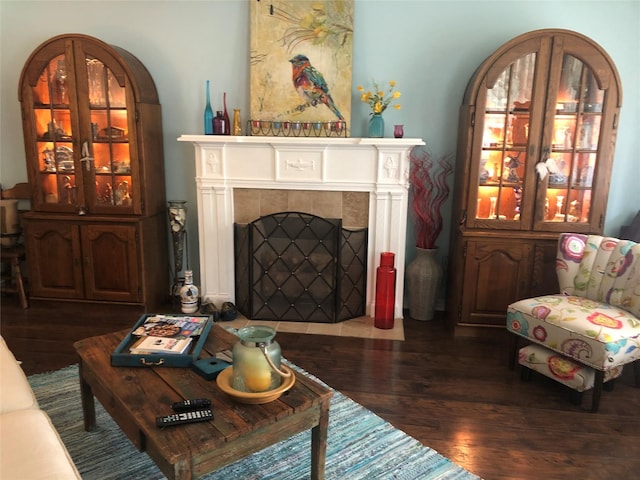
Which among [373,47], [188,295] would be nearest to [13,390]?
[188,295]

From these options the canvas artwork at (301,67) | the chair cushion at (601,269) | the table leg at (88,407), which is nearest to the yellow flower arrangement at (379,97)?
the canvas artwork at (301,67)

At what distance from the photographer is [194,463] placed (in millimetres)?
1433

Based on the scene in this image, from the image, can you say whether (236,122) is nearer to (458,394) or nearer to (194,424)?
(458,394)

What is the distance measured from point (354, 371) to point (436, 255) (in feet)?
4.12

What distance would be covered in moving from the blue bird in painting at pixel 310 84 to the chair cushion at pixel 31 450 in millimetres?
2657

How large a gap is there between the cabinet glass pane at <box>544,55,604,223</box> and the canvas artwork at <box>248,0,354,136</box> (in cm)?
140

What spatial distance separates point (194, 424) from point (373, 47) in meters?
2.96

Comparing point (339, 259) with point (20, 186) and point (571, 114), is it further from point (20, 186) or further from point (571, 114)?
point (20, 186)

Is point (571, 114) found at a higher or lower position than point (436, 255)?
higher

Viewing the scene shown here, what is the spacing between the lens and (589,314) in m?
2.56

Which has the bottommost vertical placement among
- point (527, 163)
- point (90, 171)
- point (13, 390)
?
point (13, 390)

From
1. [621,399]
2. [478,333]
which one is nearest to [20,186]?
[478,333]

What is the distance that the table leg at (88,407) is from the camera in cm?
214

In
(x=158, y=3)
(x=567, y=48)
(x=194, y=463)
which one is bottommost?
(x=194, y=463)
